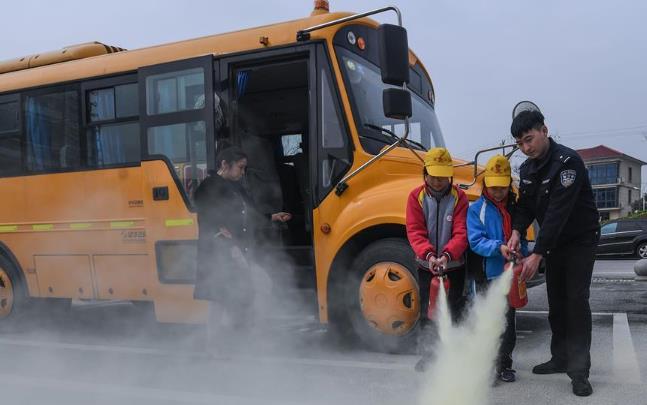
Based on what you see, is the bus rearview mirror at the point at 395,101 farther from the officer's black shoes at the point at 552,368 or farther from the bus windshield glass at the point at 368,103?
the officer's black shoes at the point at 552,368

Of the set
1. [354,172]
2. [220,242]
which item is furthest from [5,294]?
[354,172]

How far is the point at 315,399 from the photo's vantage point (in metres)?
3.56

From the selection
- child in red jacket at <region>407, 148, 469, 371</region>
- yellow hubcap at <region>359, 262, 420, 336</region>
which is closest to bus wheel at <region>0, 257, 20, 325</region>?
yellow hubcap at <region>359, 262, 420, 336</region>

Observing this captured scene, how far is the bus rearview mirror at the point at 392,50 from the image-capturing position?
4.45 m

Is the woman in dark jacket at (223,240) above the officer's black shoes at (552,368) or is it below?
above

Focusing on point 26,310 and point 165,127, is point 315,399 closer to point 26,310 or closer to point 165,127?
point 165,127

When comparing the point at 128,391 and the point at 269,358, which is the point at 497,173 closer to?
the point at 269,358

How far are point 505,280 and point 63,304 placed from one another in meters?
6.11

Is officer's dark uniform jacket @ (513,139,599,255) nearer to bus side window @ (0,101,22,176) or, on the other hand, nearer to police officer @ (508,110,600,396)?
police officer @ (508,110,600,396)

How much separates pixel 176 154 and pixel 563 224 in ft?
11.5

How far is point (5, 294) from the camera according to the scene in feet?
21.6

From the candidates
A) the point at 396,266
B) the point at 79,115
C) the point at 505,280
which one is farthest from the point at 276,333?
the point at 79,115

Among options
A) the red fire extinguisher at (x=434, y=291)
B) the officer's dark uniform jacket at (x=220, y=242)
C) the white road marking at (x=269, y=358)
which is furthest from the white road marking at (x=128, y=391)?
the red fire extinguisher at (x=434, y=291)

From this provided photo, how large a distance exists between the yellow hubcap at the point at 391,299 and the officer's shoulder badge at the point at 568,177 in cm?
138
